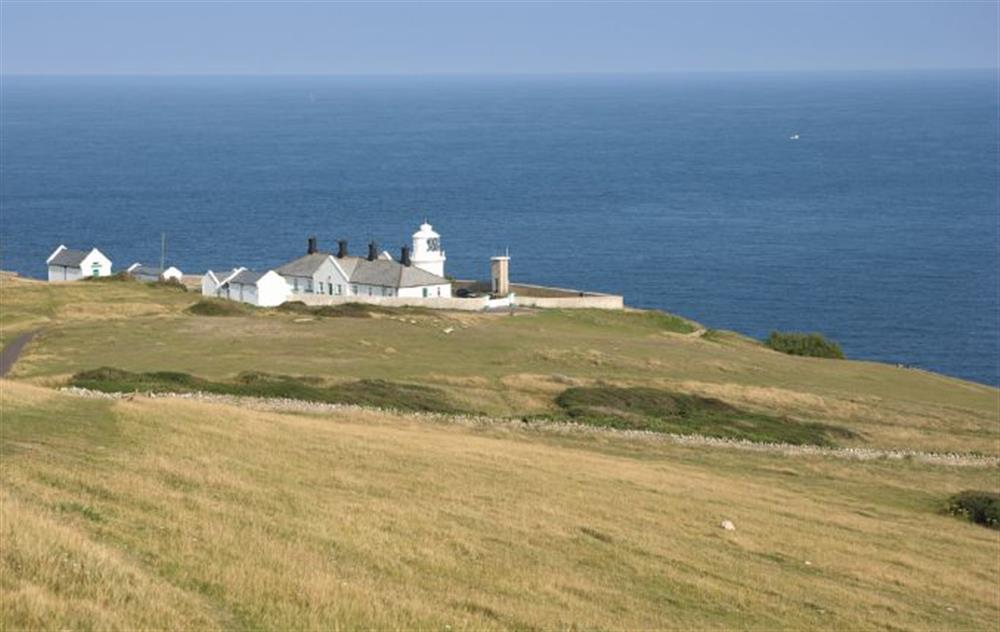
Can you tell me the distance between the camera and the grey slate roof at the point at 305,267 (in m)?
89.5

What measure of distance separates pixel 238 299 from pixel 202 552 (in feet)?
221

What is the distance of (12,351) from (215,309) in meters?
16.9

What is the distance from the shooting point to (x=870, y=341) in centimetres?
9875

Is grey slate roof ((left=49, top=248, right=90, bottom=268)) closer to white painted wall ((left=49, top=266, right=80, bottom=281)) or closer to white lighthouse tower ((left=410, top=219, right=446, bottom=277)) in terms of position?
white painted wall ((left=49, top=266, right=80, bottom=281))

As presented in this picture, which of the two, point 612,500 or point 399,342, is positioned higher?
point 612,500

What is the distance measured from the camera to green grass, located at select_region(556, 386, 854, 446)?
4512 centimetres

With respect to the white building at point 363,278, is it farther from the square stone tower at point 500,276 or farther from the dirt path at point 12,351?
the dirt path at point 12,351

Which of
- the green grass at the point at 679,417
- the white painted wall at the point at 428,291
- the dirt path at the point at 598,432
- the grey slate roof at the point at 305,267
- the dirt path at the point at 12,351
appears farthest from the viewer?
the grey slate roof at the point at 305,267

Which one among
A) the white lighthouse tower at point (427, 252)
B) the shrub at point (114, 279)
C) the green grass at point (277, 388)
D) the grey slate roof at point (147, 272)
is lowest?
the grey slate roof at point (147, 272)

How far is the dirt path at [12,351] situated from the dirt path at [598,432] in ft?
24.3

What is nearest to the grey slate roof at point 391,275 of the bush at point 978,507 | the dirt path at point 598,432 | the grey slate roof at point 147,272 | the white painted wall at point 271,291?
the white painted wall at point 271,291

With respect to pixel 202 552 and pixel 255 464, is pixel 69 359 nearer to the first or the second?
pixel 255 464

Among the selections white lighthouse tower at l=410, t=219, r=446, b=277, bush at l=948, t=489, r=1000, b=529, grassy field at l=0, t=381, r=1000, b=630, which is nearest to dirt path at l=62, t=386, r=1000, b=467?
grassy field at l=0, t=381, r=1000, b=630

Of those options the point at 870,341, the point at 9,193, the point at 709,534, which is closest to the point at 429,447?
the point at 709,534
